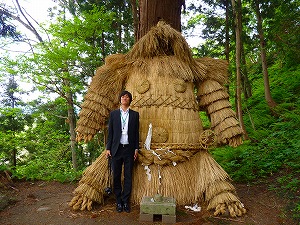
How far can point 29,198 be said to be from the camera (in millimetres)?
4035

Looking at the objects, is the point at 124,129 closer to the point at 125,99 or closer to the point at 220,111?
the point at 125,99

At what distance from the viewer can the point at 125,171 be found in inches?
128

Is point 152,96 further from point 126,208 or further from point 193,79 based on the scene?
point 126,208

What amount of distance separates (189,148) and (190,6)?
780 cm

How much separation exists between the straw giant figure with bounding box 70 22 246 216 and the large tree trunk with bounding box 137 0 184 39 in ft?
1.20

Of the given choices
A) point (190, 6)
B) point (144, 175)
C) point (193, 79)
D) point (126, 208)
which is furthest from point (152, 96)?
point (190, 6)

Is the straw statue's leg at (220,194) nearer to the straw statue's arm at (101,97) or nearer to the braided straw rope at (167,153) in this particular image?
the braided straw rope at (167,153)

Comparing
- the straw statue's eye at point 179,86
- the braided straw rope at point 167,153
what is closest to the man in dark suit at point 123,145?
the braided straw rope at point 167,153

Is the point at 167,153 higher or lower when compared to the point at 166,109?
lower

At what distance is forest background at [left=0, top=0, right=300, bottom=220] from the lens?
5.16 metres

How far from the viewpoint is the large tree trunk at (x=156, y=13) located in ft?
12.7

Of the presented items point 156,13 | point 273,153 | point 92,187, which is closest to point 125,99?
point 92,187

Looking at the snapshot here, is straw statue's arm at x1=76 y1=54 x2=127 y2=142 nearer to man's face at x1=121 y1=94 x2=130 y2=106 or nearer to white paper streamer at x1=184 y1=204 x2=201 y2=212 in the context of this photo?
man's face at x1=121 y1=94 x2=130 y2=106

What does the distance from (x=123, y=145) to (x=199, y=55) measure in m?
6.84
